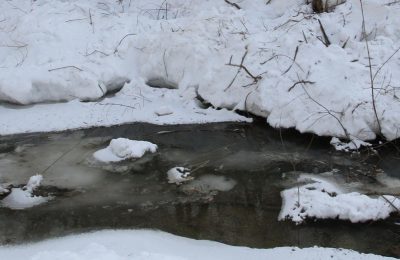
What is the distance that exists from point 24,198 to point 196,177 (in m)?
1.36

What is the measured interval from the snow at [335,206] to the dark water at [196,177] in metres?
0.06

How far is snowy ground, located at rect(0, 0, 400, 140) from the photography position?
4.56 meters

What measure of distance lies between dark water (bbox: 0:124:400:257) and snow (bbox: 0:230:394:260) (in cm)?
10

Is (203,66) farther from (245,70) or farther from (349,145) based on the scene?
(349,145)

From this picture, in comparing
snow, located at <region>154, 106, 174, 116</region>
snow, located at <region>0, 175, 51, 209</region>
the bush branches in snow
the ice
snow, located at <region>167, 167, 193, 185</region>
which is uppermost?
the bush branches in snow

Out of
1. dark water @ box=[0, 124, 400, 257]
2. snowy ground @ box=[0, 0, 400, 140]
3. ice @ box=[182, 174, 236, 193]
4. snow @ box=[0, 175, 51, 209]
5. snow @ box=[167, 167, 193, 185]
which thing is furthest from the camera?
snowy ground @ box=[0, 0, 400, 140]

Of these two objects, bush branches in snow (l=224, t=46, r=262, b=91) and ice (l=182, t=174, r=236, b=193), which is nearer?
ice (l=182, t=174, r=236, b=193)

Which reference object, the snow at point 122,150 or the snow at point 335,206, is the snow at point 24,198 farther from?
the snow at point 335,206

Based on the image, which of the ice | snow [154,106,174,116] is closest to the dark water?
the ice

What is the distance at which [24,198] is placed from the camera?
12.3 ft

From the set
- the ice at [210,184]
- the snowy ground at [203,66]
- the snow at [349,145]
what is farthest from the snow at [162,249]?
the snowy ground at [203,66]

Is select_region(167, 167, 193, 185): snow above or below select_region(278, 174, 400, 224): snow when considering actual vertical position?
below

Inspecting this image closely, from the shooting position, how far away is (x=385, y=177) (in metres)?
3.89

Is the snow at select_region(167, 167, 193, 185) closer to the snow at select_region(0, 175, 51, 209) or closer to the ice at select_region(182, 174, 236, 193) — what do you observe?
the ice at select_region(182, 174, 236, 193)
